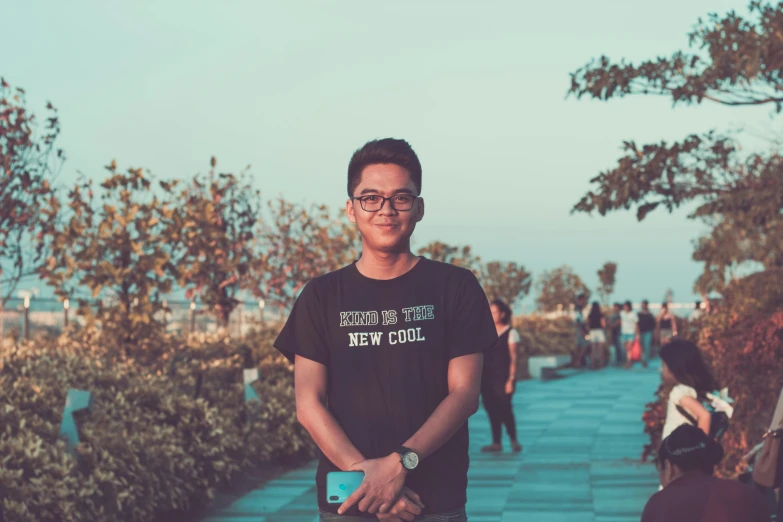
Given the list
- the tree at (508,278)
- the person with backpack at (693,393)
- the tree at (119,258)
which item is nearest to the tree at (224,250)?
the tree at (119,258)

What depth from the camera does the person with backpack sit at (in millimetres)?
6811

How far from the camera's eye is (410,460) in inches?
129

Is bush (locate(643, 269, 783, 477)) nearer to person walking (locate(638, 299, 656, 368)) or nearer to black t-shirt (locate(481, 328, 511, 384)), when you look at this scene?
black t-shirt (locate(481, 328, 511, 384))

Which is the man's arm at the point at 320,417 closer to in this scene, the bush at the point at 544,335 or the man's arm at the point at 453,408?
the man's arm at the point at 453,408

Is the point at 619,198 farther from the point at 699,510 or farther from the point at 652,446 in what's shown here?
the point at 699,510

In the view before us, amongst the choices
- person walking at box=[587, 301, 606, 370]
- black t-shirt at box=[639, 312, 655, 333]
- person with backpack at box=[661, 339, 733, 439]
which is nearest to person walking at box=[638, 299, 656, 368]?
→ black t-shirt at box=[639, 312, 655, 333]

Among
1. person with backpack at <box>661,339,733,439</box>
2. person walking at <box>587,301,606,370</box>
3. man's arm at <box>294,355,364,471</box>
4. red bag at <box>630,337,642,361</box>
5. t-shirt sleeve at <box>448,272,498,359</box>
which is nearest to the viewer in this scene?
man's arm at <box>294,355,364,471</box>

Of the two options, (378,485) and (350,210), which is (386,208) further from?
(378,485)

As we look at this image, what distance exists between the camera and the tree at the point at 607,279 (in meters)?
56.9

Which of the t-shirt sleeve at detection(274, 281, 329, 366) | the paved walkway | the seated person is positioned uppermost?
the t-shirt sleeve at detection(274, 281, 329, 366)

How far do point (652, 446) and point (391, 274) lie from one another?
805 centimetres

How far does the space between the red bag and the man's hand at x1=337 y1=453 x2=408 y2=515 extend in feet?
101

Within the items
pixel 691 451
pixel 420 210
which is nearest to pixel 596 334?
pixel 691 451

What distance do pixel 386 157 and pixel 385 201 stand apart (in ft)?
0.45
